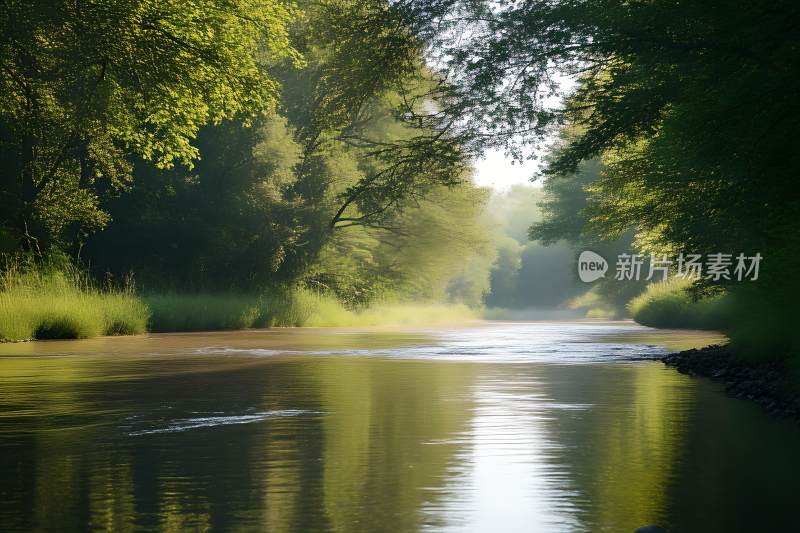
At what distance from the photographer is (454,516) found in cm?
713

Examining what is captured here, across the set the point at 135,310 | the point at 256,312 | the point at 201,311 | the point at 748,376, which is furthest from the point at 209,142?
the point at 748,376

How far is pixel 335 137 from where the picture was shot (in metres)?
35.6

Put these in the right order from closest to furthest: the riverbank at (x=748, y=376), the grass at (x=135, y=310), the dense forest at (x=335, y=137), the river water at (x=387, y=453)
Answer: the river water at (x=387, y=453), the riverbank at (x=748, y=376), the dense forest at (x=335, y=137), the grass at (x=135, y=310)

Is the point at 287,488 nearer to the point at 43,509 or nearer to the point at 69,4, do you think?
the point at 43,509

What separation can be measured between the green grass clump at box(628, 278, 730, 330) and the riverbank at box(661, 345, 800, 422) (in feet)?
60.7

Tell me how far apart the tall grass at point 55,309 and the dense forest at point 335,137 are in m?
0.11

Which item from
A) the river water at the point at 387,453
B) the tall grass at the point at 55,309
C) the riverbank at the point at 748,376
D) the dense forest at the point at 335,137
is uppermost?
the dense forest at the point at 335,137

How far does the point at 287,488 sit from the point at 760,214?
9899 millimetres

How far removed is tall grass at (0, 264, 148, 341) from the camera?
30.4 m

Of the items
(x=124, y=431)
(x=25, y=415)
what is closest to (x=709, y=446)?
(x=124, y=431)

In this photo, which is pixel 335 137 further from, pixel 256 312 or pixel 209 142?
pixel 256 312

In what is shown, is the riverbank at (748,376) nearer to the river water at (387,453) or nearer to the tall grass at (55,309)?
the river water at (387,453)

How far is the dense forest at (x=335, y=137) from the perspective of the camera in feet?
51.9

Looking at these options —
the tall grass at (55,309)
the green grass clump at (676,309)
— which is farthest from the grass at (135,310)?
the green grass clump at (676,309)
